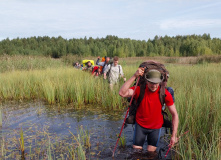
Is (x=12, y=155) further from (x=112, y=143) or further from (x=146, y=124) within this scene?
(x=146, y=124)

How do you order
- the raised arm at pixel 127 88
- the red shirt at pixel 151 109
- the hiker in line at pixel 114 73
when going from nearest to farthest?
the raised arm at pixel 127 88
the red shirt at pixel 151 109
the hiker in line at pixel 114 73

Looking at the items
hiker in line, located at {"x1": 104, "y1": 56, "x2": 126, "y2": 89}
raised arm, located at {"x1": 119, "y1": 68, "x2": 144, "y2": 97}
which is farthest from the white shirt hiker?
raised arm, located at {"x1": 119, "y1": 68, "x2": 144, "y2": 97}

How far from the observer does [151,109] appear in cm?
348

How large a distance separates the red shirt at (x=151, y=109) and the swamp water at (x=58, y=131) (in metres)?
0.46

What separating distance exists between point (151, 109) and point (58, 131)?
3.10 meters

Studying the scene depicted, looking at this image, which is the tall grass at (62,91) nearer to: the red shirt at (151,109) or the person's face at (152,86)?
the red shirt at (151,109)

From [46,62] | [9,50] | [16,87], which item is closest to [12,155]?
[16,87]

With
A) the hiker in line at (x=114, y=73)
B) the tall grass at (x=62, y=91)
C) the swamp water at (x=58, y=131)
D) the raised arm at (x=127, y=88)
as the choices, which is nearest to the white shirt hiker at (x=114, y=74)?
the hiker in line at (x=114, y=73)

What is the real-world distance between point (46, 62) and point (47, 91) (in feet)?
36.8

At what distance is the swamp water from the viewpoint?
4.05 meters

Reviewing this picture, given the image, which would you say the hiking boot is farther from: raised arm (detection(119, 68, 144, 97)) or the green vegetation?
the green vegetation

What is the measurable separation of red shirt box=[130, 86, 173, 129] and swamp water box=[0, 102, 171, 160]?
460 mm

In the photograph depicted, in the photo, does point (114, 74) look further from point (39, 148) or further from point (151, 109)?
point (151, 109)

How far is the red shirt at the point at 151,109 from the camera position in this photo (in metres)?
3.47
